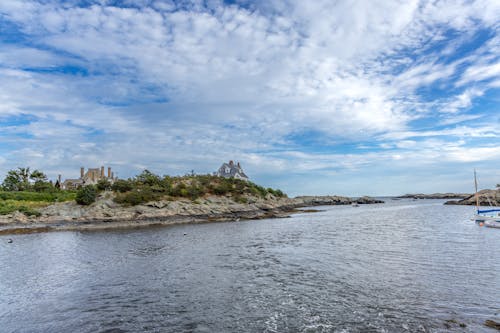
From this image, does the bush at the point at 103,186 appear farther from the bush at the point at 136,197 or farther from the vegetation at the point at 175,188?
the bush at the point at 136,197

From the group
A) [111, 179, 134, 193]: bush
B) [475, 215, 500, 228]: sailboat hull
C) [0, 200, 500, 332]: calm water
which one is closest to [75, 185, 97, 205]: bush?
[111, 179, 134, 193]: bush

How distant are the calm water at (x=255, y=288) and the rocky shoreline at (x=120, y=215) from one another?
70.6 feet

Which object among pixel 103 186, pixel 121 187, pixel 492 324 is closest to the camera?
pixel 492 324

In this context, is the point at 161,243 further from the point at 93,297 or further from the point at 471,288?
the point at 471,288

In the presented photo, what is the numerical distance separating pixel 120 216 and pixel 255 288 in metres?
47.1

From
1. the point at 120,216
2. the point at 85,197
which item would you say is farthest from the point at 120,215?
the point at 85,197

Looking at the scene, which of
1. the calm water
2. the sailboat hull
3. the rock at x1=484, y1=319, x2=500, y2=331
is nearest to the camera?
the rock at x1=484, y1=319, x2=500, y2=331

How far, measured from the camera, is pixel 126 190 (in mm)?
65375

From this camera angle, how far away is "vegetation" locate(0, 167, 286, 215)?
5922 centimetres

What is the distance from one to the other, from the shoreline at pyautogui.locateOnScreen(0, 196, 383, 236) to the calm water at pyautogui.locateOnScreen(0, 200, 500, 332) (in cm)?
2094

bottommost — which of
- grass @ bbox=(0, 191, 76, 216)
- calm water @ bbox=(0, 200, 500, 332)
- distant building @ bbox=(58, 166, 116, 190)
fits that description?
calm water @ bbox=(0, 200, 500, 332)

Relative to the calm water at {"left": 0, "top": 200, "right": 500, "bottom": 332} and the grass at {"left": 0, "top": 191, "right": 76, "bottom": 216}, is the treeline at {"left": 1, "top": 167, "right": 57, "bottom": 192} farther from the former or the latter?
the calm water at {"left": 0, "top": 200, "right": 500, "bottom": 332}

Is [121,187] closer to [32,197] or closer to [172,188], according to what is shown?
[172,188]

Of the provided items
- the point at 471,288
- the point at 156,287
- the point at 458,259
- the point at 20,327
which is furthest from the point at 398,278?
the point at 20,327
